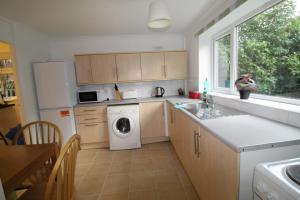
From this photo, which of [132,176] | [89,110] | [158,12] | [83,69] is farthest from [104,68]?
[132,176]

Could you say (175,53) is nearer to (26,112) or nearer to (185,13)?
(185,13)

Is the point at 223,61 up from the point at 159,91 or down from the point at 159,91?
up

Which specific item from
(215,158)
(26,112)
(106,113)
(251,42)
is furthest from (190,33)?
(26,112)

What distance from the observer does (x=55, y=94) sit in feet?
9.27

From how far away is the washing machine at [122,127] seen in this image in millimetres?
2951

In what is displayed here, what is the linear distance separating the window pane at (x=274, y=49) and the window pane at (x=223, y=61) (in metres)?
0.31

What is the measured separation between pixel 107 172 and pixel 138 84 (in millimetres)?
1865

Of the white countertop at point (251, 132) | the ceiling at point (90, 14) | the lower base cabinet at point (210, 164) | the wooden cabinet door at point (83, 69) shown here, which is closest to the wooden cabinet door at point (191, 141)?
the lower base cabinet at point (210, 164)

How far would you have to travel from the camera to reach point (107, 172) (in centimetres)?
233

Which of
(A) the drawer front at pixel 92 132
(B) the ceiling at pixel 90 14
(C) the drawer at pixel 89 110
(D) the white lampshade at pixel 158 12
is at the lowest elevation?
(A) the drawer front at pixel 92 132

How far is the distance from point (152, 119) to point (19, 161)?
218cm

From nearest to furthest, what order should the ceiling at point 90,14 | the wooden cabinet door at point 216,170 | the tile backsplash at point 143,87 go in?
the wooden cabinet door at point 216,170
the ceiling at point 90,14
the tile backsplash at point 143,87

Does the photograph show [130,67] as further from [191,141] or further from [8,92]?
[8,92]

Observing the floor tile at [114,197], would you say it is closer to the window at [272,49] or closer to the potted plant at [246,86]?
the potted plant at [246,86]
